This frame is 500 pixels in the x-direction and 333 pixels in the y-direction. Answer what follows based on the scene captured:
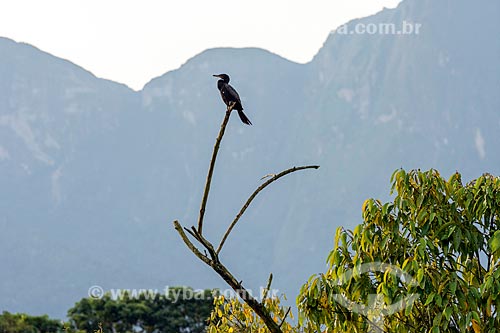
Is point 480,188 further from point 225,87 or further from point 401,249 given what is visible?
point 225,87

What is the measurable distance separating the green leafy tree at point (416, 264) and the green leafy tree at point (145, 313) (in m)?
37.6

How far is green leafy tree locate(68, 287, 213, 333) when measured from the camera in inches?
1799

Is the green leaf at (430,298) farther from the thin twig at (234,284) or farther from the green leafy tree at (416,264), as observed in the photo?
the thin twig at (234,284)

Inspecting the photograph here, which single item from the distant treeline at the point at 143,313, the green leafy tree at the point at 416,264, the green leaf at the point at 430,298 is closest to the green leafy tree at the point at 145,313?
the distant treeline at the point at 143,313

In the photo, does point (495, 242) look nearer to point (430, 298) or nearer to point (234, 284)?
point (430, 298)

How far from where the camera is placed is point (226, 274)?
3984 millimetres

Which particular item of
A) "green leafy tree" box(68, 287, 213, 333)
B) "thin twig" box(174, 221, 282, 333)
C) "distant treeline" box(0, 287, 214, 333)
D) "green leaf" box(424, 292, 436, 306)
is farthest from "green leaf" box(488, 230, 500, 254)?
"green leafy tree" box(68, 287, 213, 333)

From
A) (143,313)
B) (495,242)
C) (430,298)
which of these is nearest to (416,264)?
(430,298)

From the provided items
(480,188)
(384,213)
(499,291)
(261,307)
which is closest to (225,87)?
(384,213)

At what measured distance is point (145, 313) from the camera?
47.5m

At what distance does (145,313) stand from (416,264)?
42001 millimetres

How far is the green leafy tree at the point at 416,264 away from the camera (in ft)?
21.3

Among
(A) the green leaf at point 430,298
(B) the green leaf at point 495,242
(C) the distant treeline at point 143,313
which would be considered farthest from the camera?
(C) the distant treeline at point 143,313

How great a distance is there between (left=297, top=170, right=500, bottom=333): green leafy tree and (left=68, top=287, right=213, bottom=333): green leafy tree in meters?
37.6
